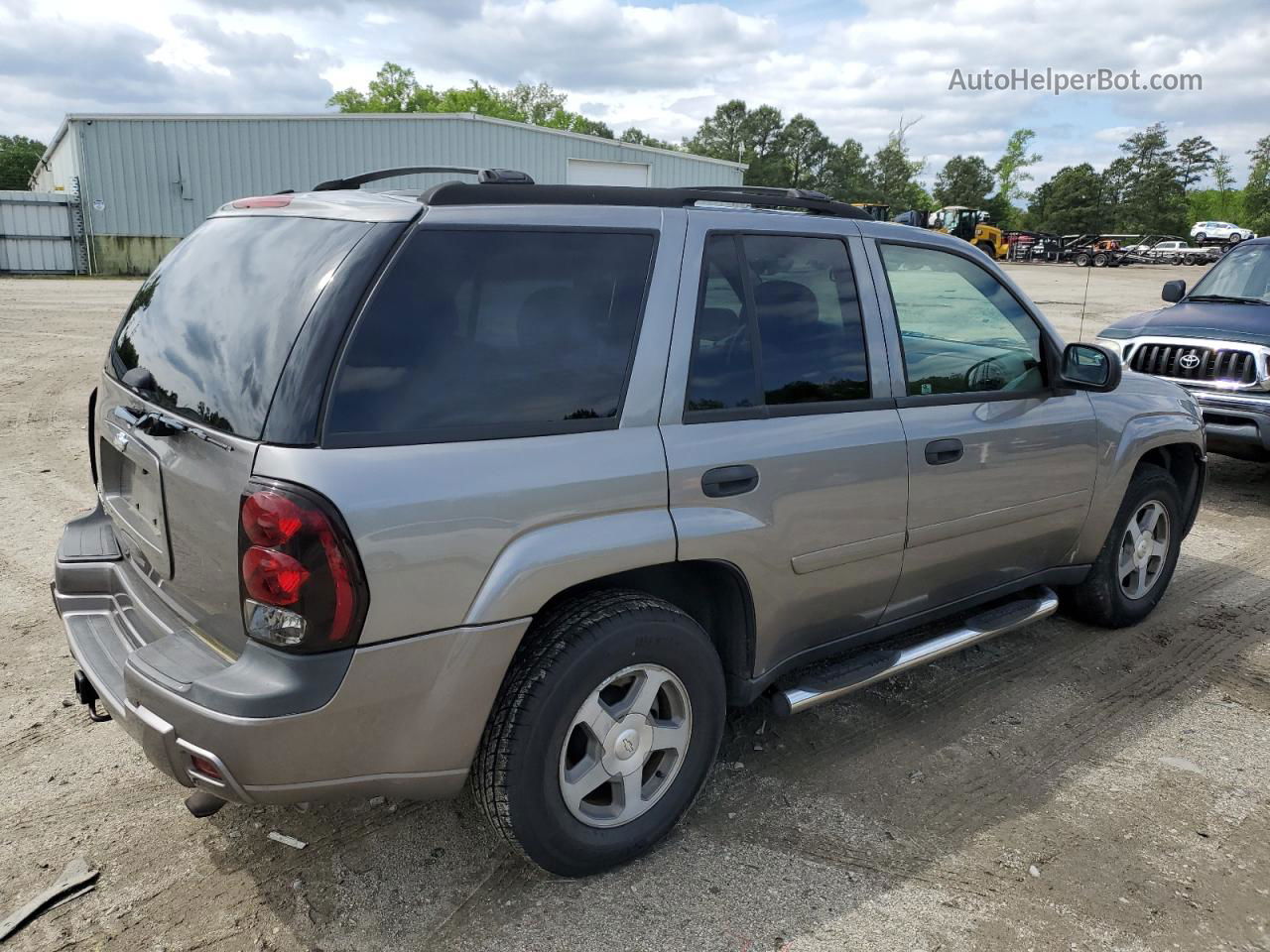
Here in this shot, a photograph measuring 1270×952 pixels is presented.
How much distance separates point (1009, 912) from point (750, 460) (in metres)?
1.43

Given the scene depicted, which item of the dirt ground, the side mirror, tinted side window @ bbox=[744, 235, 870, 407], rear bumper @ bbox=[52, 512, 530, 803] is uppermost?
tinted side window @ bbox=[744, 235, 870, 407]

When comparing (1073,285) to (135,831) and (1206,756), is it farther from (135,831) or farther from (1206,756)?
(135,831)

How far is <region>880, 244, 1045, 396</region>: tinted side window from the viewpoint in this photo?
3416 mm

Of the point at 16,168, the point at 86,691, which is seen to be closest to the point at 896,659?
the point at 86,691

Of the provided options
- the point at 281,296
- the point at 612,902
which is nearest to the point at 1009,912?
the point at 612,902

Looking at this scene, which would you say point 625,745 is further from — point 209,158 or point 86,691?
point 209,158

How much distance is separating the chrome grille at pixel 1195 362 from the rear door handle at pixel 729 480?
5.67 meters

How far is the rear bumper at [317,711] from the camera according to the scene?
2158mm

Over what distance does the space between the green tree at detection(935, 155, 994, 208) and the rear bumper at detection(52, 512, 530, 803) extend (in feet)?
278

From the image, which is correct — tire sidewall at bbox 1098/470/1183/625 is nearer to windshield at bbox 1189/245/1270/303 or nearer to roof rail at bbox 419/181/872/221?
roof rail at bbox 419/181/872/221

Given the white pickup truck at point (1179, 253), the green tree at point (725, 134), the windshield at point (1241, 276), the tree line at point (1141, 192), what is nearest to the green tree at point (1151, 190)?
the tree line at point (1141, 192)

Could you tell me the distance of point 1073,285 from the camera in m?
30.6

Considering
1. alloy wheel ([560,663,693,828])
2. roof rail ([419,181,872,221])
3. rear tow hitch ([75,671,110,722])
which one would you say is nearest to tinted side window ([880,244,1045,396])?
roof rail ([419,181,872,221])

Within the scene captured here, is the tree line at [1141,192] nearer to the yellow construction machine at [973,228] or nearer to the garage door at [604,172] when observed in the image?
the yellow construction machine at [973,228]
